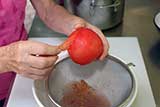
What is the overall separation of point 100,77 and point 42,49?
23 cm

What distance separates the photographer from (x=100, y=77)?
0.87 m

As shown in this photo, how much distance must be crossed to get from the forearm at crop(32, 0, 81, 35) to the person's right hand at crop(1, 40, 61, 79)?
0.71 feet

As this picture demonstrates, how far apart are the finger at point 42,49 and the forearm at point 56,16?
0.23 metres

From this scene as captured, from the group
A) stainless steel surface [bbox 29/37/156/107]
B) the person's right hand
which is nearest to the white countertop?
stainless steel surface [bbox 29/37/156/107]

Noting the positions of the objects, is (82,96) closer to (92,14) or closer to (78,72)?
(78,72)

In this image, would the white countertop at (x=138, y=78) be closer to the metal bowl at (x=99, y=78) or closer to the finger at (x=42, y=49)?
the metal bowl at (x=99, y=78)

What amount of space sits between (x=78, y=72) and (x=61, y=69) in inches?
1.8

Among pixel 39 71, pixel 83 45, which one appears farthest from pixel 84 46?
pixel 39 71

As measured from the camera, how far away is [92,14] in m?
1.02

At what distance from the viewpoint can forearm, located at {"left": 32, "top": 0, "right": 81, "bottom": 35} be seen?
3.04 ft

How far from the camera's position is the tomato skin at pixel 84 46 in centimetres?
73

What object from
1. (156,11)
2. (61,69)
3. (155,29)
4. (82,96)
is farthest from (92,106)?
(156,11)

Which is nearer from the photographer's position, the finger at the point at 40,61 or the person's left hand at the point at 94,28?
the finger at the point at 40,61

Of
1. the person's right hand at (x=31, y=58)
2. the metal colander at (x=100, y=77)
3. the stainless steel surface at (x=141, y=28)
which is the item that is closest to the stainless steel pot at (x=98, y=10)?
the stainless steel surface at (x=141, y=28)
